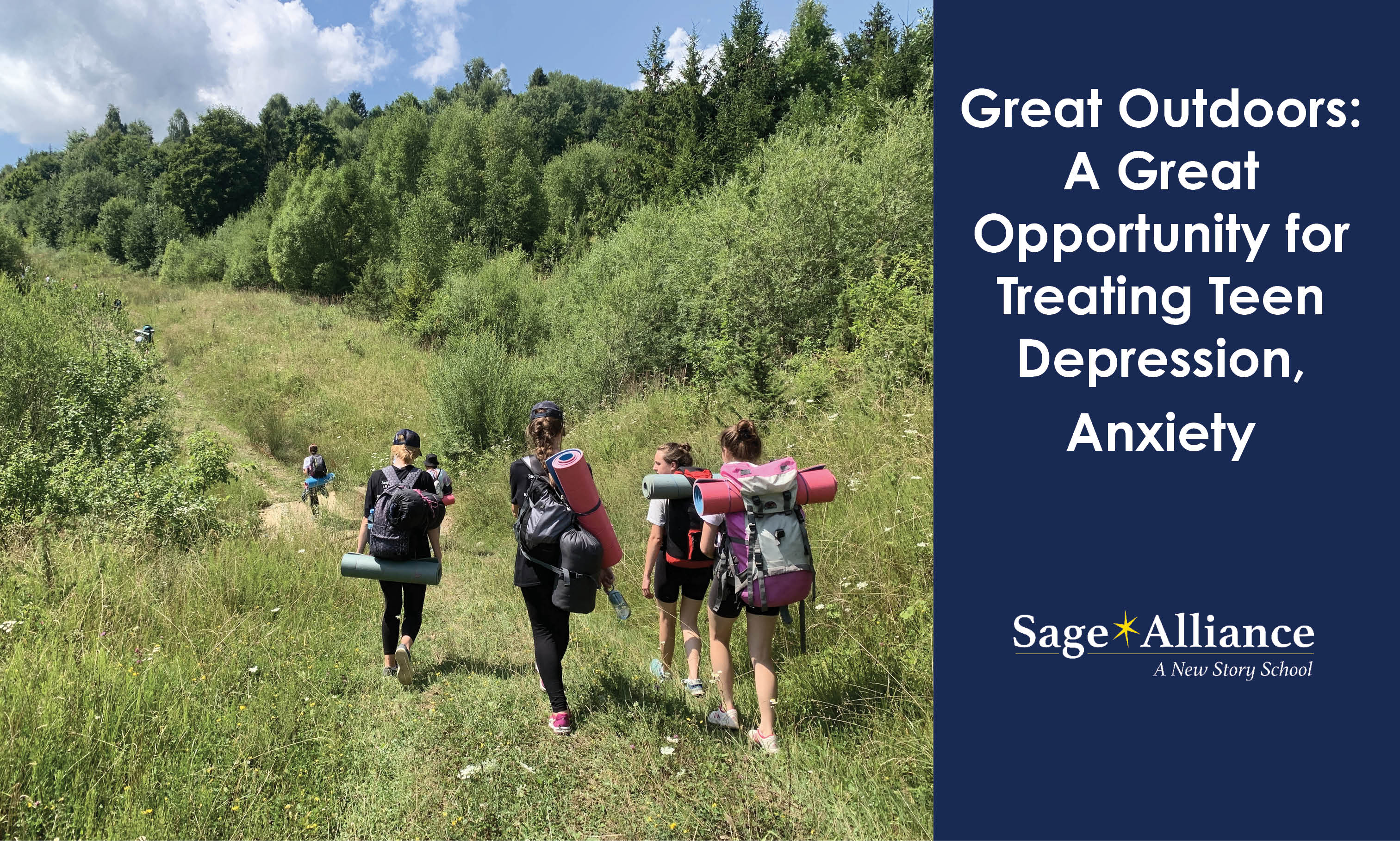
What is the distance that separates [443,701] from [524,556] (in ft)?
3.80

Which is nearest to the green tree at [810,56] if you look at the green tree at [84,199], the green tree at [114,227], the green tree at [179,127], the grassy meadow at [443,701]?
the grassy meadow at [443,701]

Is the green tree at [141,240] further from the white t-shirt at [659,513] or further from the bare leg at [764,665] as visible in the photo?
the bare leg at [764,665]

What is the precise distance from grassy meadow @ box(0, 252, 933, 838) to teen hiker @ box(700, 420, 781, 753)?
0.13 m

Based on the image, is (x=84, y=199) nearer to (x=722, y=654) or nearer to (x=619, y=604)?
(x=619, y=604)

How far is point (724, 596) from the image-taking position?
11.3 feet

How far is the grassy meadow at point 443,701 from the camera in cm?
279

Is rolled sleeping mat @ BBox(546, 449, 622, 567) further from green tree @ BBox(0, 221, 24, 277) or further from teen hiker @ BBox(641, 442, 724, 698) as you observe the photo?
green tree @ BBox(0, 221, 24, 277)

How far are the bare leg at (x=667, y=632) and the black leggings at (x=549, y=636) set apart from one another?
2.56 ft

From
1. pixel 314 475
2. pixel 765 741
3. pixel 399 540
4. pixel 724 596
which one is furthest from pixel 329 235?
pixel 765 741

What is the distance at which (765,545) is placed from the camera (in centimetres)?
315

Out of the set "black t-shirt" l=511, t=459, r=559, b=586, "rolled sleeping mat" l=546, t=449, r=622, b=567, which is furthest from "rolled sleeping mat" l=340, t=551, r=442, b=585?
"rolled sleeping mat" l=546, t=449, r=622, b=567

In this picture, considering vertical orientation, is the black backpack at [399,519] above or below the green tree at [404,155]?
below

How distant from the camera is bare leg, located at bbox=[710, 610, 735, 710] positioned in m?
3.51
